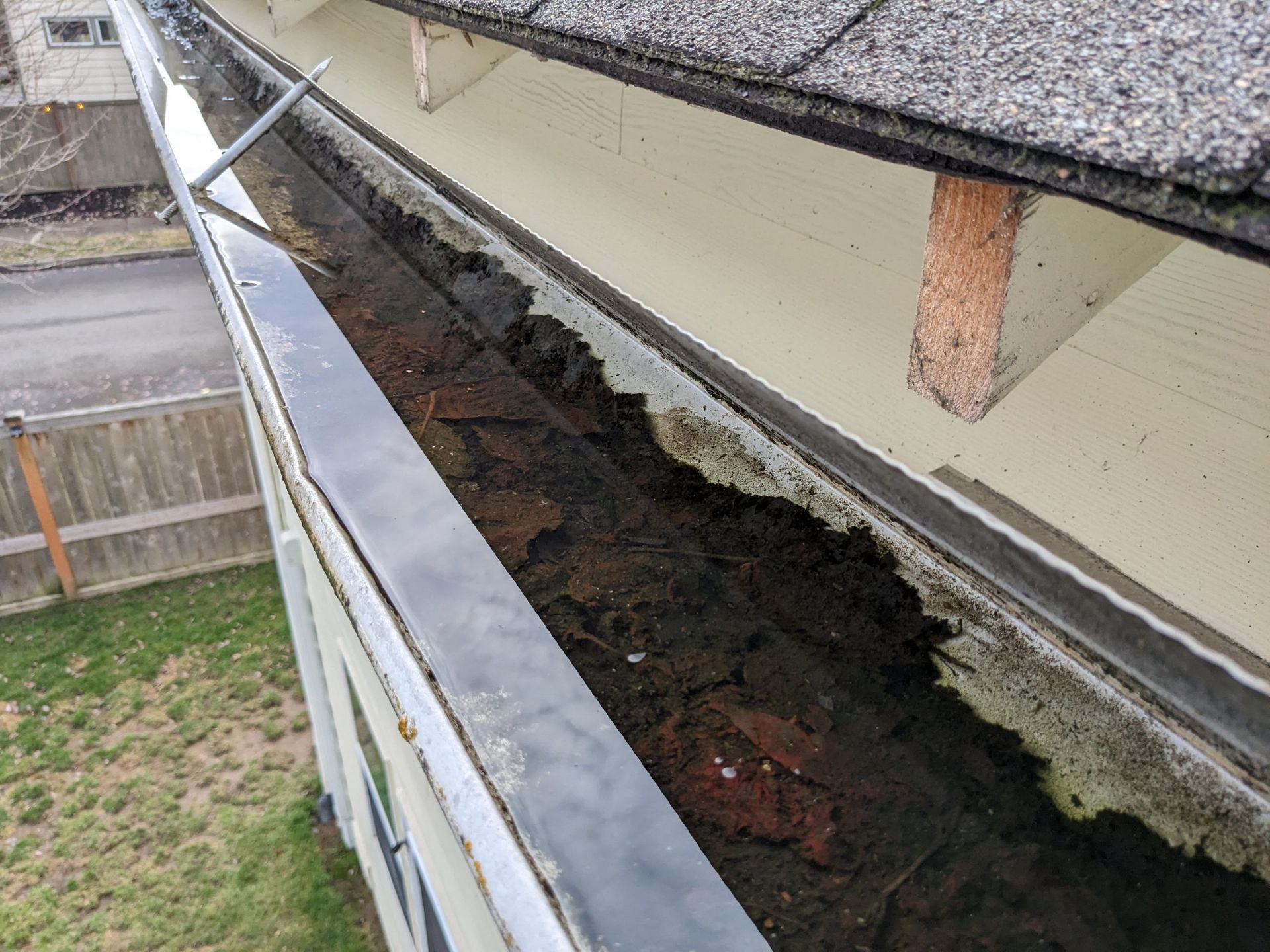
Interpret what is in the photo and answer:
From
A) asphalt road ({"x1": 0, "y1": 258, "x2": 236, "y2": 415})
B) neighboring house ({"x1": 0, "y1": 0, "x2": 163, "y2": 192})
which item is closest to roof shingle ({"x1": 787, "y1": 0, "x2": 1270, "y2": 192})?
asphalt road ({"x1": 0, "y1": 258, "x2": 236, "y2": 415})

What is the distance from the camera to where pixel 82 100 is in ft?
51.6

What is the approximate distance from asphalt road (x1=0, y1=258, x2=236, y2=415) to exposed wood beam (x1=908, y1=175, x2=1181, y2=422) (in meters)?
10.8

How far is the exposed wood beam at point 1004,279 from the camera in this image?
1.08 m

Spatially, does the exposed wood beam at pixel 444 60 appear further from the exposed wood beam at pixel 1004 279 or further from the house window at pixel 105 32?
the house window at pixel 105 32

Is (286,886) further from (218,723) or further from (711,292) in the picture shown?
(711,292)

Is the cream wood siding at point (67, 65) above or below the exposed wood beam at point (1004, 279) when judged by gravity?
below

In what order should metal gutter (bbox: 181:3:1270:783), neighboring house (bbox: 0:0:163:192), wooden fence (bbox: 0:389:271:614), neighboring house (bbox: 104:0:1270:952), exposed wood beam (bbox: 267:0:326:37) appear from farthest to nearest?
neighboring house (bbox: 0:0:163:192)
wooden fence (bbox: 0:389:271:614)
exposed wood beam (bbox: 267:0:326:37)
metal gutter (bbox: 181:3:1270:783)
neighboring house (bbox: 104:0:1270:952)

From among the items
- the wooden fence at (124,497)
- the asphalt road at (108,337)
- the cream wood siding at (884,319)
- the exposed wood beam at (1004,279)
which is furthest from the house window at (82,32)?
the exposed wood beam at (1004,279)

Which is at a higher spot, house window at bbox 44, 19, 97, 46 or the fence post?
house window at bbox 44, 19, 97, 46

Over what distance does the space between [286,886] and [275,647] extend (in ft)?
8.22

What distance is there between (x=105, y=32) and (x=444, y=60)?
16.5m

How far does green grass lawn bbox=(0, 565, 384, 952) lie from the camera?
556cm

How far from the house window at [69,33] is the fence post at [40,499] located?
1094 centimetres

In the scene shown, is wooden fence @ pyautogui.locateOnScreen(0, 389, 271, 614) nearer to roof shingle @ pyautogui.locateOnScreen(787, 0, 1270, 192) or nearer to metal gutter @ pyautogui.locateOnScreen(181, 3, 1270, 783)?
metal gutter @ pyautogui.locateOnScreen(181, 3, 1270, 783)
